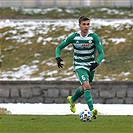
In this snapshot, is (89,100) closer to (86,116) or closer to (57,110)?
(86,116)

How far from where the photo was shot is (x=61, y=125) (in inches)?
483

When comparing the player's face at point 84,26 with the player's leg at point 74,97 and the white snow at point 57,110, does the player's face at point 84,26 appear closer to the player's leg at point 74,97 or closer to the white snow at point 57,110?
the player's leg at point 74,97

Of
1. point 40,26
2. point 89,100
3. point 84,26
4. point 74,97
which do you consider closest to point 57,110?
point 74,97

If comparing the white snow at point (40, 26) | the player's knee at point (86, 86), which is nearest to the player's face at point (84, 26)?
the player's knee at point (86, 86)

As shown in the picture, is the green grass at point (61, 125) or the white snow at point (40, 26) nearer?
the green grass at point (61, 125)

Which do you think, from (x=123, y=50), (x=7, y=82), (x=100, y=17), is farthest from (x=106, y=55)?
(x=100, y=17)

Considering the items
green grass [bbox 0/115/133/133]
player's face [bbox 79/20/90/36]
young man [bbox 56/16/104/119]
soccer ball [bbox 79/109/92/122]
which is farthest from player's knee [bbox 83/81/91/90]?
player's face [bbox 79/20/90/36]

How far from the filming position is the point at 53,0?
1603 inches

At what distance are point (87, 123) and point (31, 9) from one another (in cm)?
2507

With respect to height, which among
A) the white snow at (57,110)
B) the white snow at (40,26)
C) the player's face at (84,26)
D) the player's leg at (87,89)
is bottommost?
the white snow at (40,26)

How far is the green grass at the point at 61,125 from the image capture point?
11209mm

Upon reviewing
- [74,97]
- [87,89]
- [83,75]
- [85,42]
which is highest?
[85,42]

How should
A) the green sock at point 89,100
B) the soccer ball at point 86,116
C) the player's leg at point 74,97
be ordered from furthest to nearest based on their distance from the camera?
the player's leg at point 74,97, the green sock at point 89,100, the soccer ball at point 86,116

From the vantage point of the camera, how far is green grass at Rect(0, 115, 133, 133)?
1121 cm
